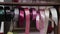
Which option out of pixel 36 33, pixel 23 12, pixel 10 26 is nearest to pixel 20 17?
pixel 23 12

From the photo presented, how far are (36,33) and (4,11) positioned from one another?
12.9 inches

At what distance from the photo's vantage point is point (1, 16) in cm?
69

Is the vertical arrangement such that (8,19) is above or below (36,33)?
above

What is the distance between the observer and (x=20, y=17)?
28.0 inches

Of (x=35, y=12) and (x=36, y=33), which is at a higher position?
(x=35, y=12)

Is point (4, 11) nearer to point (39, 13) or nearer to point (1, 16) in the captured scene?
point (1, 16)

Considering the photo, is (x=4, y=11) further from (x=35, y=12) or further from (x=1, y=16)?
(x=35, y=12)

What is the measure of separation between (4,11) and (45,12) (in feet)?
0.87

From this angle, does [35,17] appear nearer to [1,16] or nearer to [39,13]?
[39,13]

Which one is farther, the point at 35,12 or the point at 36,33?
the point at 36,33

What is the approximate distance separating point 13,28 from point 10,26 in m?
0.03

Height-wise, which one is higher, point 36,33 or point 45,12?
point 45,12

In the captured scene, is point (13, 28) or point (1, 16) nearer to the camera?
point (1, 16)

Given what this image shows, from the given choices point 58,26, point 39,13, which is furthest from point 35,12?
point 58,26
